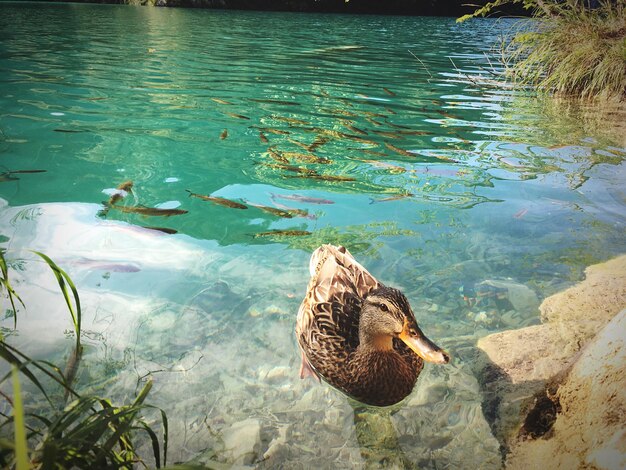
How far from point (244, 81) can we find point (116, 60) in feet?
14.1

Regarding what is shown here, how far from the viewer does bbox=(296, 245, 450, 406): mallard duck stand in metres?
2.47

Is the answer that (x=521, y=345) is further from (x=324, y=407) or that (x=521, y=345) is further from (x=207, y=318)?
(x=207, y=318)

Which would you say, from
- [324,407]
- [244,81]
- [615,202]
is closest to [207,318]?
[324,407]

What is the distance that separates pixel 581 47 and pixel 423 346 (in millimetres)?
9088

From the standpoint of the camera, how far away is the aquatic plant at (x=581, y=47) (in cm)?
858

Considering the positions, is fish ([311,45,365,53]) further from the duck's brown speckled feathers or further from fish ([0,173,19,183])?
the duck's brown speckled feathers

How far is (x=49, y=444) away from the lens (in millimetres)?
1174

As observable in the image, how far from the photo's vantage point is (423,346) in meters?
2.28

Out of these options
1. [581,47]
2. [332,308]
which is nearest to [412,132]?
[581,47]

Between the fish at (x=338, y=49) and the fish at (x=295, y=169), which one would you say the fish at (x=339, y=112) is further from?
the fish at (x=338, y=49)

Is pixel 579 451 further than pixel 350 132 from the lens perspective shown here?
No

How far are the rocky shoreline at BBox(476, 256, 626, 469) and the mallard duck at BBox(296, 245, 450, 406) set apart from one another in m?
0.51

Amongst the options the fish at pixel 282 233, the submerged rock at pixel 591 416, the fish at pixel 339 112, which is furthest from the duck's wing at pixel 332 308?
the fish at pixel 339 112

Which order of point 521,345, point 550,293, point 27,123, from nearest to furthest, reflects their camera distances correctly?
1. point 521,345
2. point 550,293
3. point 27,123
